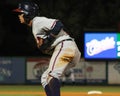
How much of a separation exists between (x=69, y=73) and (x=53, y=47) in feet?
33.7

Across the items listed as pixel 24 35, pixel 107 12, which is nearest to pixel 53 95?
pixel 107 12

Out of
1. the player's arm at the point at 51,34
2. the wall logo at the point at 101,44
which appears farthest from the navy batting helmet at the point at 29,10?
the wall logo at the point at 101,44

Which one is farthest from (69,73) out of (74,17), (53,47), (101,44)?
(53,47)

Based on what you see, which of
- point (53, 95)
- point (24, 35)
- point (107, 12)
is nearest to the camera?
point (53, 95)

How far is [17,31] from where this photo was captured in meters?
25.1

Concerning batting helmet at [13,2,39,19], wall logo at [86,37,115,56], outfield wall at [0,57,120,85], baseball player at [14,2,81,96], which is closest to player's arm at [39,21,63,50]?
baseball player at [14,2,81,96]

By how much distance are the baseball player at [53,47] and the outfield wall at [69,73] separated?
1027 centimetres

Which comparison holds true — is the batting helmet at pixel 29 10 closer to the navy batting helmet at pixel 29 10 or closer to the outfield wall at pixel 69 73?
the navy batting helmet at pixel 29 10

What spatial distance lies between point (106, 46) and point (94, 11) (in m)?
5.19

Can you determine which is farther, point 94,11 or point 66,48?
point 94,11

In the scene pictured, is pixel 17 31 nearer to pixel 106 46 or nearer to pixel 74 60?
pixel 106 46

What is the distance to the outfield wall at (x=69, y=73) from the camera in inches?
691

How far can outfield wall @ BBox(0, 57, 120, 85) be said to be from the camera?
17.5 metres

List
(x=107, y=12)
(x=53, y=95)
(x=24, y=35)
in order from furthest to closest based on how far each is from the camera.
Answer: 1. (x=24, y=35)
2. (x=107, y=12)
3. (x=53, y=95)
